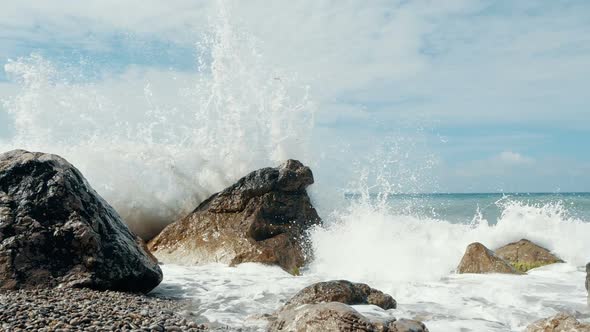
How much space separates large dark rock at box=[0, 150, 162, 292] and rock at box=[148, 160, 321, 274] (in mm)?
2453

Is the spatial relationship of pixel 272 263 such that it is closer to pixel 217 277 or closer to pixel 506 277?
pixel 217 277

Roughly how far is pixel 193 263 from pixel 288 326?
5.09 m

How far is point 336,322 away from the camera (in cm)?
441

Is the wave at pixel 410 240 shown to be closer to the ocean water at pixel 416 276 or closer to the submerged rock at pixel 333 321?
the ocean water at pixel 416 276

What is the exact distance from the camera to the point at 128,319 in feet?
16.5

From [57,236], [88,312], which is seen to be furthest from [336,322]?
[57,236]

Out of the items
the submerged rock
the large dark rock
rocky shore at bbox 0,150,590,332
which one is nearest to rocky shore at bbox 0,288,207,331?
rocky shore at bbox 0,150,590,332

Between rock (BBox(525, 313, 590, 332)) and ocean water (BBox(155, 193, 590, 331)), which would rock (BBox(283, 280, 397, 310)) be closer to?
ocean water (BBox(155, 193, 590, 331))

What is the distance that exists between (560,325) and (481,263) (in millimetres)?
4266

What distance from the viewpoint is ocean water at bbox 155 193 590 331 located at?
6.29 meters

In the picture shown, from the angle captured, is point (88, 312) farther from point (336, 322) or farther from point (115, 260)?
point (336, 322)

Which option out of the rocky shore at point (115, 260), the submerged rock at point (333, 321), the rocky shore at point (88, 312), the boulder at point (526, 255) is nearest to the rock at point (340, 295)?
the rocky shore at point (115, 260)

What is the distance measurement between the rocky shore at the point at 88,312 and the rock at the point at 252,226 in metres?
2.99

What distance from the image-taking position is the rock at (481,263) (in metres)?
8.82
